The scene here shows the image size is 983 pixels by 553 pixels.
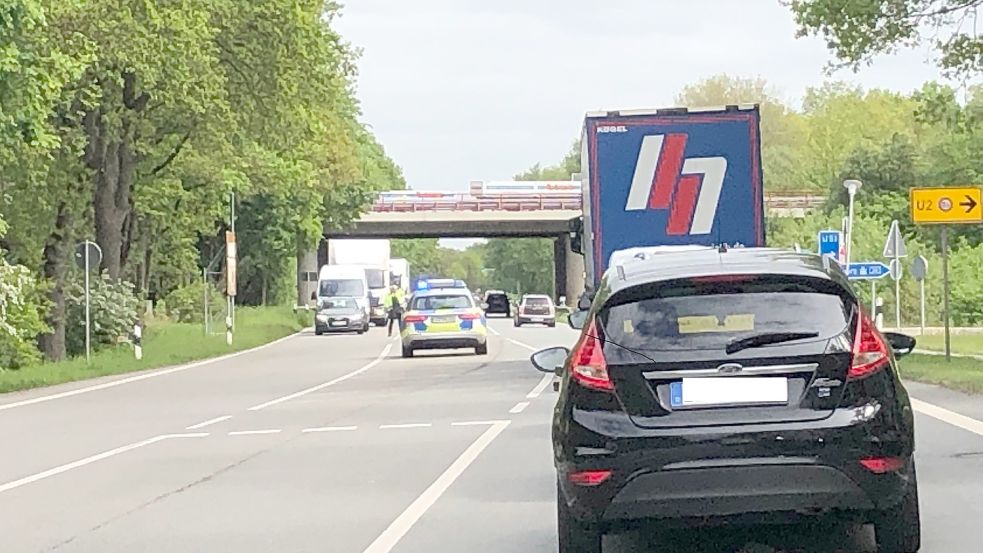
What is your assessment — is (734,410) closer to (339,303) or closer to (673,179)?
(673,179)

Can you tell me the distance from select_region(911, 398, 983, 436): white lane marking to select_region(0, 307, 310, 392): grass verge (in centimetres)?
1534

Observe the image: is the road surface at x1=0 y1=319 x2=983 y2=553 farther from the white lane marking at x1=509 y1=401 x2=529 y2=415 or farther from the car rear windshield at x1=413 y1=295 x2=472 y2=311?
the car rear windshield at x1=413 y1=295 x2=472 y2=311

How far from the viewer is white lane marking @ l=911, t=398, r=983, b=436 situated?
52.4 feet

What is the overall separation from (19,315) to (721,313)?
29109 mm

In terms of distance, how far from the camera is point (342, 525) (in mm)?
10477

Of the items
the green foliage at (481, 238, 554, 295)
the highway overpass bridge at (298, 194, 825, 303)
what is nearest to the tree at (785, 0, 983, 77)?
the highway overpass bridge at (298, 194, 825, 303)

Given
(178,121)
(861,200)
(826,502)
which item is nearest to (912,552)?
(826,502)

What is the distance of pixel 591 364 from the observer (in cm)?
810

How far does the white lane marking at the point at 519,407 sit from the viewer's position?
64.6ft

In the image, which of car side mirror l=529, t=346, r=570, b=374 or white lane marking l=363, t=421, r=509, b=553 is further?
car side mirror l=529, t=346, r=570, b=374

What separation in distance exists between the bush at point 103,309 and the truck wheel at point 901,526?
112ft

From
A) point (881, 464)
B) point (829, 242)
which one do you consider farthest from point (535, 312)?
point (881, 464)

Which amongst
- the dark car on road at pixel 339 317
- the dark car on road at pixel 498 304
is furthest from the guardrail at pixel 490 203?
the dark car on road at pixel 339 317

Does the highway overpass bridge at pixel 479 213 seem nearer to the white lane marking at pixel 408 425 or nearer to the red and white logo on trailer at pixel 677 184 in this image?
the red and white logo on trailer at pixel 677 184
